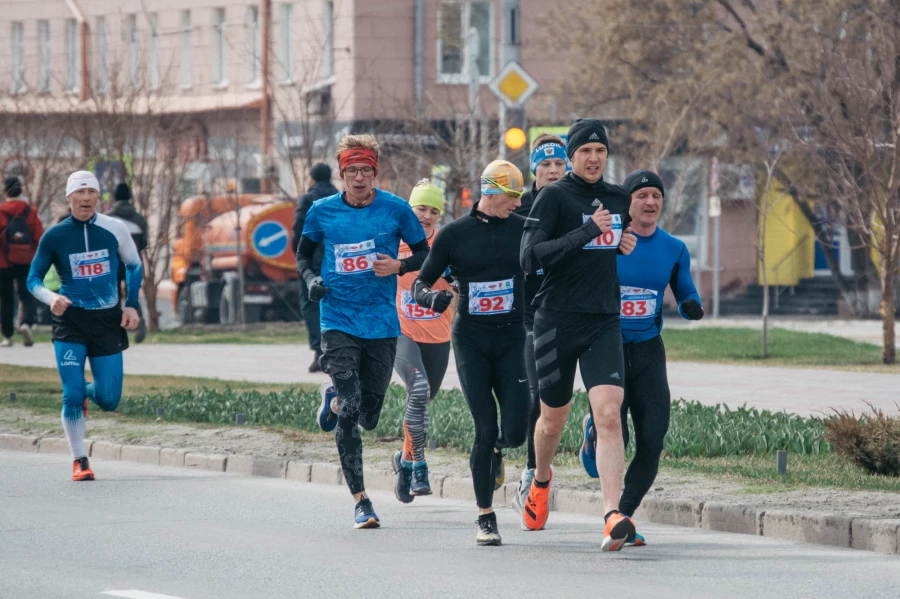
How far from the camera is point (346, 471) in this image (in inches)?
371

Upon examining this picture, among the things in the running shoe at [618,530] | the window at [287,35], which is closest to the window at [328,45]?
the window at [287,35]

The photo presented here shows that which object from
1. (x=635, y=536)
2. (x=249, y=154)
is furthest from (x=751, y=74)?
(x=635, y=536)

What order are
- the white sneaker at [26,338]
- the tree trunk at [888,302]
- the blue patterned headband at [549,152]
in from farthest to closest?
the white sneaker at [26,338]
the tree trunk at [888,302]
the blue patterned headband at [549,152]

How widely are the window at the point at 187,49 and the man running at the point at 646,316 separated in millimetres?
40991

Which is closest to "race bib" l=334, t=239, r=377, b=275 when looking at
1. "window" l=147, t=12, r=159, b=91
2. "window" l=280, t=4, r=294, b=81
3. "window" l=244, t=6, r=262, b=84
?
"window" l=280, t=4, r=294, b=81

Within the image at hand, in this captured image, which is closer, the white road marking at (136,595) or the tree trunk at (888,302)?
the white road marking at (136,595)

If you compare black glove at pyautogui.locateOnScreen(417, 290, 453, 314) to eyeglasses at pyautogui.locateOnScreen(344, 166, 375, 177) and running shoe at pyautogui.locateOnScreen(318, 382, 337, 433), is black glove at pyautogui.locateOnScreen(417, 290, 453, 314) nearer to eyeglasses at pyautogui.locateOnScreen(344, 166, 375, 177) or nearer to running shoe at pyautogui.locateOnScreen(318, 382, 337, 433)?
eyeglasses at pyautogui.locateOnScreen(344, 166, 375, 177)

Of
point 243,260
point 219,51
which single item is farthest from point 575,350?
point 219,51

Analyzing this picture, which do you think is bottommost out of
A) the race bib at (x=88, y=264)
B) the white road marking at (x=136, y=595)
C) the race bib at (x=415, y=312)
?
the white road marking at (x=136, y=595)

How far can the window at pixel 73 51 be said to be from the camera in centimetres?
5081

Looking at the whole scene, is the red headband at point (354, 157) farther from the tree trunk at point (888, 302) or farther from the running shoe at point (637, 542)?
the tree trunk at point (888, 302)

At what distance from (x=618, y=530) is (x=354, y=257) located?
7.18 feet

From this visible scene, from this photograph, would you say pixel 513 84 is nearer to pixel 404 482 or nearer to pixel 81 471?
pixel 81 471

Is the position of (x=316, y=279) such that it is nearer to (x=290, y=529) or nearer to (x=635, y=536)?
(x=290, y=529)
